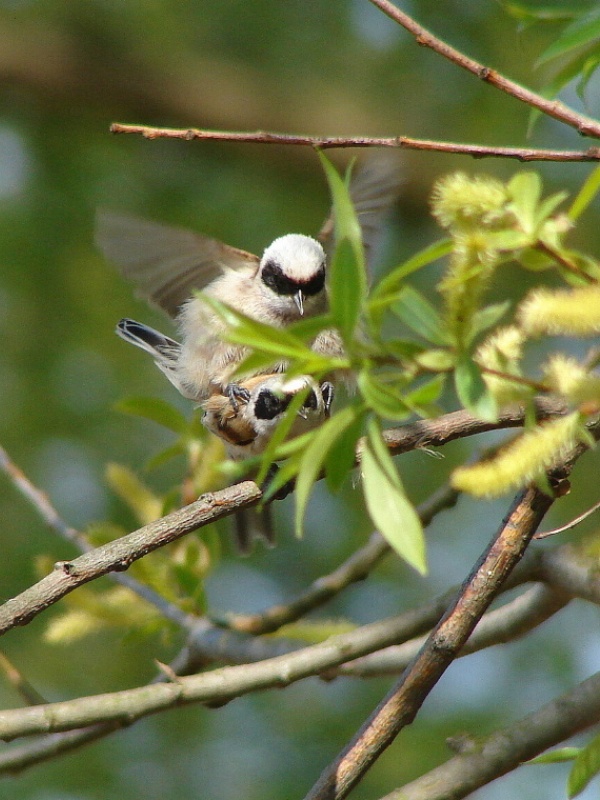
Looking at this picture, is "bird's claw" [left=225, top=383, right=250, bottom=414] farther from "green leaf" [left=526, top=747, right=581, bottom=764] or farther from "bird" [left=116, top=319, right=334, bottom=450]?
"green leaf" [left=526, top=747, right=581, bottom=764]

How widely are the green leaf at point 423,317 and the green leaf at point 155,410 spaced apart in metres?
1.49

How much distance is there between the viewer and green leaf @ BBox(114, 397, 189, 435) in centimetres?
266

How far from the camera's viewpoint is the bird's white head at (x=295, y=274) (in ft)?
10.9

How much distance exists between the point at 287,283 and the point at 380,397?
2241mm

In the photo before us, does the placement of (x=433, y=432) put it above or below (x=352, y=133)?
below

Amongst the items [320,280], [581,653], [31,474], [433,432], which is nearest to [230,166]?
[31,474]

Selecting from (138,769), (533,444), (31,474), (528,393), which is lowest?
(533,444)

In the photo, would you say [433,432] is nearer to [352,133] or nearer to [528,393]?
[528,393]

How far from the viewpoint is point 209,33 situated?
6.18 metres

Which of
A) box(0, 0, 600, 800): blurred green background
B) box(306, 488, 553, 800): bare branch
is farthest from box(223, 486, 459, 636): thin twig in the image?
box(0, 0, 600, 800): blurred green background

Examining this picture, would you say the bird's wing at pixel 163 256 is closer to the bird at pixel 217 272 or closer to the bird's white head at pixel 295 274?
the bird at pixel 217 272

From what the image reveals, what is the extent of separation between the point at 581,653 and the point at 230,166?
10.4 feet

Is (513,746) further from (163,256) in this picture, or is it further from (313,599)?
(163,256)

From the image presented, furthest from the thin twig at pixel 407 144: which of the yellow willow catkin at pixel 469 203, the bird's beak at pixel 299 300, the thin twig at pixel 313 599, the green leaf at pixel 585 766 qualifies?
the bird's beak at pixel 299 300
